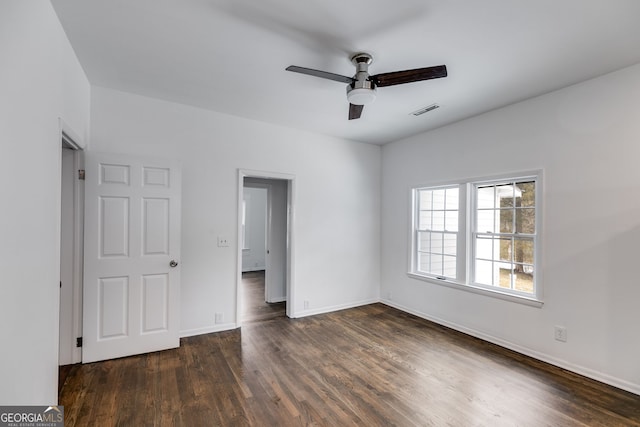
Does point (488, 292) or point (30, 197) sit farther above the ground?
point (30, 197)

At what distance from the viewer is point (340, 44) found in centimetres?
230

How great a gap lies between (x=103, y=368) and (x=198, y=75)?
9.67 feet

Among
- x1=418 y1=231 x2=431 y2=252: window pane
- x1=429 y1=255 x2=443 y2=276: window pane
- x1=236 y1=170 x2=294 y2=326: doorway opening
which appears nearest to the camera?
x1=236 y1=170 x2=294 y2=326: doorway opening

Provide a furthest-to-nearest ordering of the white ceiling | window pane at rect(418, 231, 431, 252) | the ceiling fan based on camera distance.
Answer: window pane at rect(418, 231, 431, 252) → the ceiling fan → the white ceiling

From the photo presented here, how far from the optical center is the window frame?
3.16 m

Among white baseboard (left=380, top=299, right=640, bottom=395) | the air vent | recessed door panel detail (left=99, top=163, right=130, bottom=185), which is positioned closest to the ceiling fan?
the air vent

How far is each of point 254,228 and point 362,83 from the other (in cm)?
646

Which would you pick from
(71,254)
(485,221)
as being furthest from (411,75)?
(71,254)

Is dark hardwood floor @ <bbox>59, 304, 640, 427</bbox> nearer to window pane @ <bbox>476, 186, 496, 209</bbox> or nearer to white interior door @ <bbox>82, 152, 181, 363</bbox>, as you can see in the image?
white interior door @ <bbox>82, 152, 181, 363</bbox>

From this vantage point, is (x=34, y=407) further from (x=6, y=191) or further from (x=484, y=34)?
(x=484, y=34)

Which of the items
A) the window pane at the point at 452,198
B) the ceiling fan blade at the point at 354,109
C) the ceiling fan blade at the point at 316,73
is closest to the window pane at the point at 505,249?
the window pane at the point at 452,198

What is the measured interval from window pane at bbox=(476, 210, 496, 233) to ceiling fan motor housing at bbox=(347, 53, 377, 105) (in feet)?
7.68

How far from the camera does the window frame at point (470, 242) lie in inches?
124

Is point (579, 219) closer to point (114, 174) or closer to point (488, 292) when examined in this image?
point (488, 292)
